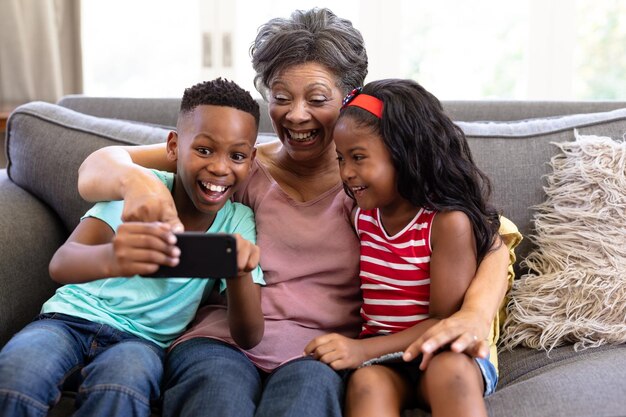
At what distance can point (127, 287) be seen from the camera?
157 cm

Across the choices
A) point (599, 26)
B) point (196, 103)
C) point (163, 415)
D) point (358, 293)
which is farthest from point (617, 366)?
point (599, 26)

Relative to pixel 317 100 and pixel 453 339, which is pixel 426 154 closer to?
pixel 317 100

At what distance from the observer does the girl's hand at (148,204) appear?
51.6 inches

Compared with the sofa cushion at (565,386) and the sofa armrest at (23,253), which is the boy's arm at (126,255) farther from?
the sofa cushion at (565,386)

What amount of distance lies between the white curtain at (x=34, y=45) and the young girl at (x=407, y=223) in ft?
6.07

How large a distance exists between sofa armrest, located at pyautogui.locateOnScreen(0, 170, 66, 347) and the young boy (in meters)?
0.17

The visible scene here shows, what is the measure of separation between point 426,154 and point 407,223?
5.5 inches

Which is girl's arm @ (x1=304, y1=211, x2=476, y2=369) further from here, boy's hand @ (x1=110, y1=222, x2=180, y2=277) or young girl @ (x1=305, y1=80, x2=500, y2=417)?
boy's hand @ (x1=110, y1=222, x2=180, y2=277)

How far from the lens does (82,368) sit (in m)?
1.44

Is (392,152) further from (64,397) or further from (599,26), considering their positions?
(599,26)

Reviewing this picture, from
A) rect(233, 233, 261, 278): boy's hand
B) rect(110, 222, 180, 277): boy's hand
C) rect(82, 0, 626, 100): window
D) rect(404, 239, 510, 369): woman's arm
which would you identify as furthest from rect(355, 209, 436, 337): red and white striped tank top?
rect(82, 0, 626, 100): window

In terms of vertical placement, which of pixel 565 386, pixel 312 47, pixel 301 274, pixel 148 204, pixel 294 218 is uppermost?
pixel 312 47

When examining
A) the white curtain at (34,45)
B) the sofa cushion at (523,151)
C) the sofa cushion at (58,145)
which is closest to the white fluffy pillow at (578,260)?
the sofa cushion at (523,151)

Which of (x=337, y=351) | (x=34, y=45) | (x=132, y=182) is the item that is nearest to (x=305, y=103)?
(x=132, y=182)
